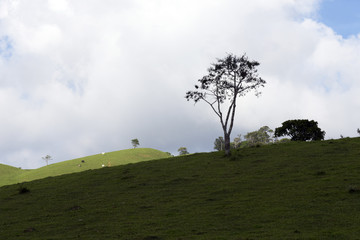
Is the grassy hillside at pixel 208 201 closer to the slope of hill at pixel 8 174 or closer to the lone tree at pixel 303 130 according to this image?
the lone tree at pixel 303 130

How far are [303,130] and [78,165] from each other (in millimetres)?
84234

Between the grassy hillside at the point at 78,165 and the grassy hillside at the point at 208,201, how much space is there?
288ft

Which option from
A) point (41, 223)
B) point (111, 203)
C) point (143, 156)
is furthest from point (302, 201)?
point (143, 156)

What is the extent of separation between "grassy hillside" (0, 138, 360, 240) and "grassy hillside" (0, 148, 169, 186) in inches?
3452

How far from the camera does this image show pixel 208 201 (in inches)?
1074

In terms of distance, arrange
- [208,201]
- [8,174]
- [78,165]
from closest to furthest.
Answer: [208,201], [78,165], [8,174]

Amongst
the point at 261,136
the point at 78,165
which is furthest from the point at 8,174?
the point at 261,136

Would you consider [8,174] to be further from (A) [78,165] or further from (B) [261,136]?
(B) [261,136]

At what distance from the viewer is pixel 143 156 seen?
506 feet

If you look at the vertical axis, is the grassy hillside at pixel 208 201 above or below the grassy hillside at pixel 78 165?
below

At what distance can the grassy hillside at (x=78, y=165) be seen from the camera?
12635cm

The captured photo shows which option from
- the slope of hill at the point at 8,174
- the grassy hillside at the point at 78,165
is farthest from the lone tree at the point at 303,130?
the slope of hill at the point at 8,174

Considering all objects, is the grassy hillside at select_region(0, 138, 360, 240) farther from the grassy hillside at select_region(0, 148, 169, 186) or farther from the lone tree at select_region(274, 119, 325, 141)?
the grassy hillside at select_region(0, 148, 169, 186)

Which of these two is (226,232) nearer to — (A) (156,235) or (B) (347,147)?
(A) (156,235)
